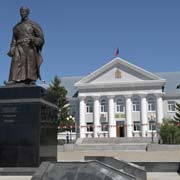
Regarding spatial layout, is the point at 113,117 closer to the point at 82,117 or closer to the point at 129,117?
the point at 129,117

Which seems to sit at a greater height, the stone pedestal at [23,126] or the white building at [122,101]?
the white building at [122,101]

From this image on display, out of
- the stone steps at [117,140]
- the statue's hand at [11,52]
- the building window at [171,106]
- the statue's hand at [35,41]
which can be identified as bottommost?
the stone steps at [117,140]

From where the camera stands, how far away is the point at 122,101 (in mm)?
57750

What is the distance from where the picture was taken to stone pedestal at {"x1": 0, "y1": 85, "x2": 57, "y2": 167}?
36.3ft

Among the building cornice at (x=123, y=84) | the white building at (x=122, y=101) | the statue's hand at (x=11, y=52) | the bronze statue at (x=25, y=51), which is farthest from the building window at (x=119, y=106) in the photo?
the statue's hand at (x=11, y=52)

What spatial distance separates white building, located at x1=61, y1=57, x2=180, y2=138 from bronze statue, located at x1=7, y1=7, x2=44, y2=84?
44.1 meters

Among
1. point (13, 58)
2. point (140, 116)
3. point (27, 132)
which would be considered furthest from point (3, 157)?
point (140, 116)

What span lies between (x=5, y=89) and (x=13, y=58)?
0.98m

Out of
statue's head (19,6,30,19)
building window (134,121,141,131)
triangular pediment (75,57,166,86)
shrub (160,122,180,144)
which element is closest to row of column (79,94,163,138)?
building window (134,121,141,131)

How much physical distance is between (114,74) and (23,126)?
1885 inches

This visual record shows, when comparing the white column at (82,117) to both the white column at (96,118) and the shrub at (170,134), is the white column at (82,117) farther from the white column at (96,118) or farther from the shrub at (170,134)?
the shrub at (170,134)

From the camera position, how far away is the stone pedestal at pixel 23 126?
11062mm

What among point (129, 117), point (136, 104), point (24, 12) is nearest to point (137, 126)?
point (129, 117)

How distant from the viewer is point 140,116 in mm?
56344
